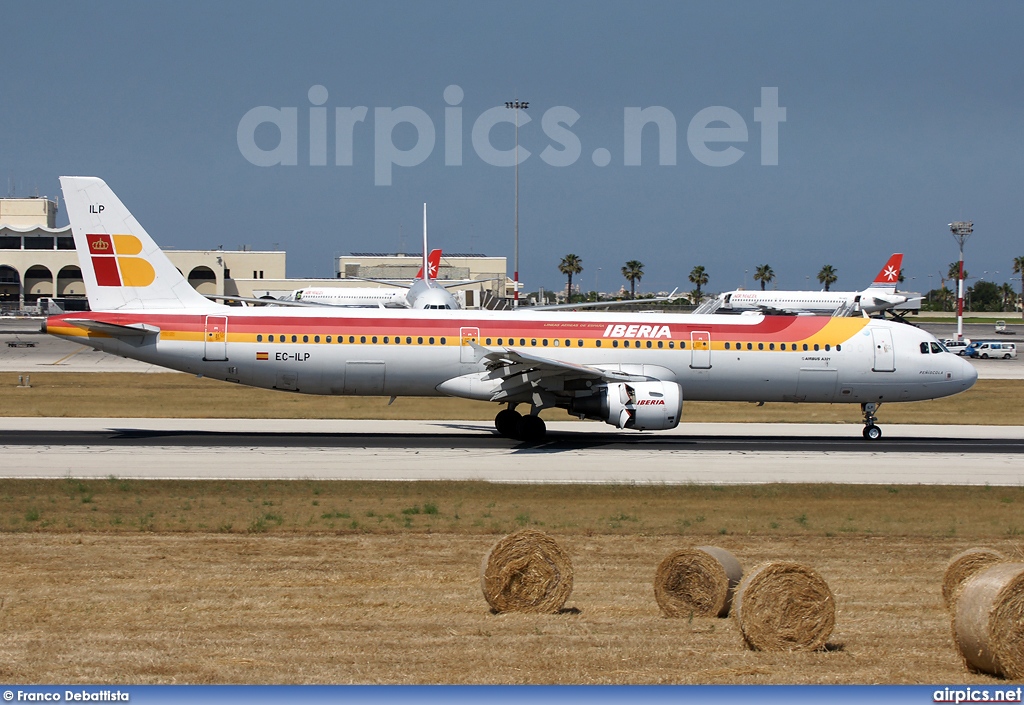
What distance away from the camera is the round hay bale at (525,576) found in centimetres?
1156

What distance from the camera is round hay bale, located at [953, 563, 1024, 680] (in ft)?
28.7

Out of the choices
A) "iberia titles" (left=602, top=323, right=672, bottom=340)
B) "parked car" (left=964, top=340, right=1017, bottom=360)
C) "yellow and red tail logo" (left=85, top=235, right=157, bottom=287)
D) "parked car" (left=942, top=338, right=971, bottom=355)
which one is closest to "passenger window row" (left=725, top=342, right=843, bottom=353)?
"iberia titles" (left=602, top=323, right=672, bottom=340)

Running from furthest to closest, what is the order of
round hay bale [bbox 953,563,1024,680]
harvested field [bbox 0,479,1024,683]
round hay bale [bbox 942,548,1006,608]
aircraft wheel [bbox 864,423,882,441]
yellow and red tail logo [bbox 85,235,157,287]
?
aircraft wheel [bbox 864,423,882,441] → yellow and red tail logo [bbox 85,235,157,287] → round hay bale [bbox 942,548,1006,608] → harvested field [bbox 0,479,1024,683] → round hay bale [bbox 953,563,1024,680]

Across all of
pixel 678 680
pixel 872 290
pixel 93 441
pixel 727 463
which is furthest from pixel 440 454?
pixel 872 290

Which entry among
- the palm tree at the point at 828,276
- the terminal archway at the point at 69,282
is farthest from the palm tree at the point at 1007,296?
the terminal archway at the point at 69,282

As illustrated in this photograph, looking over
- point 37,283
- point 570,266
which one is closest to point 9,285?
point 37,283

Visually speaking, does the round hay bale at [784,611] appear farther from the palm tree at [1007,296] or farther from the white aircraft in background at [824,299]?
the palm tree at [1007,296]

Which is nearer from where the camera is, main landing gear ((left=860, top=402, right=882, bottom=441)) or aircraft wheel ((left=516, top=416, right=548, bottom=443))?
aircraft wheel ((left=516, top=416, right=548, bottom=443))

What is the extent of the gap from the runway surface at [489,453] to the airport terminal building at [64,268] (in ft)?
241

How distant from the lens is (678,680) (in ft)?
29.3

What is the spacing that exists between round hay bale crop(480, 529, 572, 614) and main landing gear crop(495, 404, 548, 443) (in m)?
17.0

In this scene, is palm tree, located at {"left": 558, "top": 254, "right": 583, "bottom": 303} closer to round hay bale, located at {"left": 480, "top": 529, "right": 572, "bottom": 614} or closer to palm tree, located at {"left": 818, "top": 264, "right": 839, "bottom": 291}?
palm tree, located at {"left": 818, "top": 264, "right": 839, "bottom": 291}

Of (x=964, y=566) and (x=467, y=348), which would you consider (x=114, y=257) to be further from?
(x=964, y=566)

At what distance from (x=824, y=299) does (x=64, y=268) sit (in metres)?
81.2
